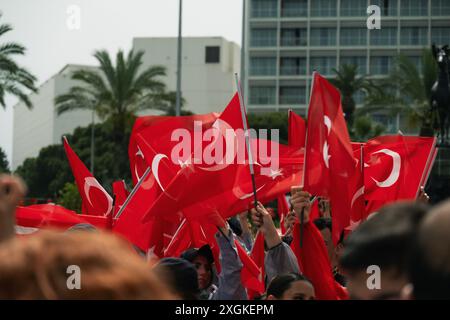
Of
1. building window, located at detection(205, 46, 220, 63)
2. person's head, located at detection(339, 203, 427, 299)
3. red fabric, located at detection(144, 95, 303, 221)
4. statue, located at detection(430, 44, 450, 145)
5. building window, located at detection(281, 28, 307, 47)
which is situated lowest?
red fabric, located at detection(144, 95, 303, 221)

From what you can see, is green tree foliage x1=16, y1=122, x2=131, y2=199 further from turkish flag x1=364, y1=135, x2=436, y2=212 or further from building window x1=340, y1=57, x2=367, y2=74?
turkish flag x1=364, y1=135, x2=436, y2=212

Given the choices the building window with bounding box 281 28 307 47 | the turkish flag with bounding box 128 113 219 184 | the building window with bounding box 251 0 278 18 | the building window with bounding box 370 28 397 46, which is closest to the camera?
the turkish flag with bounding box 128 113 219 184

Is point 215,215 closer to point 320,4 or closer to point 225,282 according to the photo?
point 225,282

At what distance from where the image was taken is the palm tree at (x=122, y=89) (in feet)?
134

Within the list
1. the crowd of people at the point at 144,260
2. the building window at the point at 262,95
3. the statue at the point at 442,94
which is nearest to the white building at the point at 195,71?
the building window at the point at 262,95

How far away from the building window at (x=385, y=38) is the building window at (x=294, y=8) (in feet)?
18.4

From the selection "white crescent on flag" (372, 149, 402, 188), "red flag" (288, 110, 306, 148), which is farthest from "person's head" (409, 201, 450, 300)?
"red flag" (288, 110, 306, 148)

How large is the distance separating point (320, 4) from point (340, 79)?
30.3m

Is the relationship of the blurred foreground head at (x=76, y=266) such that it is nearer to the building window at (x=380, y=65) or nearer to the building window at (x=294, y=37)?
the building window at (x=380, y=65)

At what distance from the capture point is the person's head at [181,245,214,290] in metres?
6.46

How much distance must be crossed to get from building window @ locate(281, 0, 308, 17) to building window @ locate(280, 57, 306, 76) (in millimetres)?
3341

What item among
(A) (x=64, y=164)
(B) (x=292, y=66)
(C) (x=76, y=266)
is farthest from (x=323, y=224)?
(B) (x=292, y=66)

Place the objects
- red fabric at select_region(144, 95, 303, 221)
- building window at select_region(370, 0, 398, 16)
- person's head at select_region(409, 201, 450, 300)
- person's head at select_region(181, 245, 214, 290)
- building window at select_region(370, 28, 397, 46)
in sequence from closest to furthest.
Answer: person's head at select_region(409, 201, 450, 300)
person's head at select_region(181, 245, 214, 290)
red fabric at select_region(144, 95, 303, 221)
building window at select_region(370, 0, 398, 16)
building window at select_region(370, 28, 397, 46)
